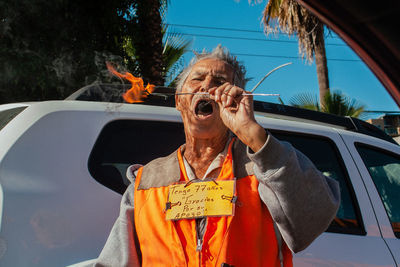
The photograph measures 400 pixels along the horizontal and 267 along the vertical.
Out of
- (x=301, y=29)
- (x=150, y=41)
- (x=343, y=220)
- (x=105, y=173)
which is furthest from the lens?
(x=301, y=29)

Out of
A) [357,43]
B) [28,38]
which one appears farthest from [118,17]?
[357,43]

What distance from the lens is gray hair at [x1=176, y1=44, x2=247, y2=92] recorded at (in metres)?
2.07

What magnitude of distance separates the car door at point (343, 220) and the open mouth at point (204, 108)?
0.80m

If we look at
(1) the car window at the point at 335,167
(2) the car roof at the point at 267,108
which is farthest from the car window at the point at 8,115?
(1) the car window at the point at 335,167

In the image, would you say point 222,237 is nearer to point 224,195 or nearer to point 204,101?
point 224,195

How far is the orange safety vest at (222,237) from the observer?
1589mm

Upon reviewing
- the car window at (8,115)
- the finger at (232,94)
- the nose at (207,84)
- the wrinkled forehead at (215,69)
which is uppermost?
the wrinkled forehead at (215,69)

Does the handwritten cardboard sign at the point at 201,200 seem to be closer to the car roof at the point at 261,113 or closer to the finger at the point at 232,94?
the finger at the point at 232,94

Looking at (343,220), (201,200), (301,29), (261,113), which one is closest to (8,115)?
(201,200)

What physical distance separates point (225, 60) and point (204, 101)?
0.27 metres

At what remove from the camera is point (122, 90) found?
7.63 ft

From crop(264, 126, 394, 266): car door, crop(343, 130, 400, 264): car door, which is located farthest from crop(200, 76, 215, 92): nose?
crop(343, 130, 400, 264): car door

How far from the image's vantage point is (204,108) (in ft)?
6.40

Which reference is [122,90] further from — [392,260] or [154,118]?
[392,260]
